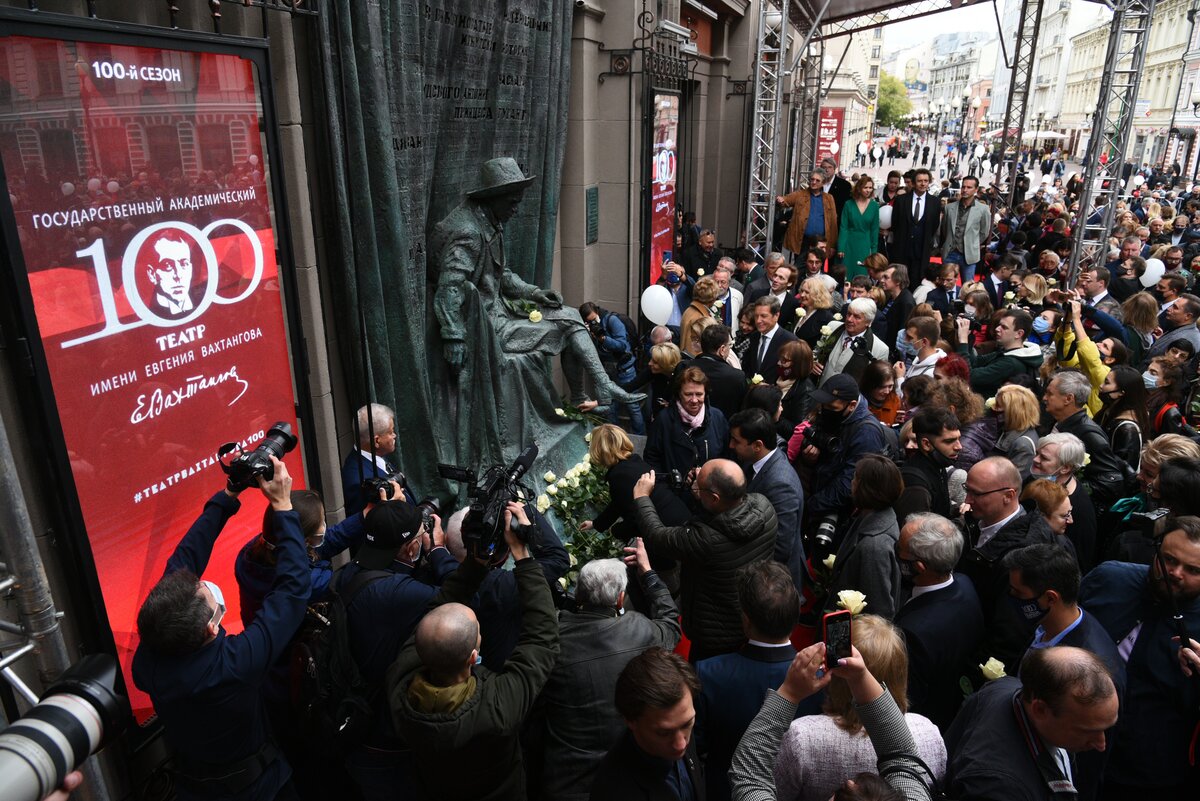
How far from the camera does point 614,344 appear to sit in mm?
7180

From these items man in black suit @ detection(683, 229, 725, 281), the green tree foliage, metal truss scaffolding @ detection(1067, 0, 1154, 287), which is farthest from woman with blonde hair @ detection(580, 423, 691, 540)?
the green tree foliage

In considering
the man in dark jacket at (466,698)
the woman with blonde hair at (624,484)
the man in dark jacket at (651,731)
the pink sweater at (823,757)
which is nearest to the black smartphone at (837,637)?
the pink sweater at (823,757)

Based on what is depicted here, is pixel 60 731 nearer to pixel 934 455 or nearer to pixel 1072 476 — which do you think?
pixel 934 455

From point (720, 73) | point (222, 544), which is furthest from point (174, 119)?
point (720, 73)

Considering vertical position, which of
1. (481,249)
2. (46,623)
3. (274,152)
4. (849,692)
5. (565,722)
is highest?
(274,152)

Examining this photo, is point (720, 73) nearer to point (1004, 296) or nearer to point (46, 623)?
point (1004, 296)

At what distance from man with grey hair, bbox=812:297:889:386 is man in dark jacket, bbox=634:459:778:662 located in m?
2.36

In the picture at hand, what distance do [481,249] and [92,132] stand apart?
2.90 m

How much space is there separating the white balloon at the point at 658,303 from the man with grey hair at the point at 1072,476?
383 centimetres

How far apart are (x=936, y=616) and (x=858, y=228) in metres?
9.61

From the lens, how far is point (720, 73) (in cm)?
1345

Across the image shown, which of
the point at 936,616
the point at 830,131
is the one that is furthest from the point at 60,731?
the point at 830,131

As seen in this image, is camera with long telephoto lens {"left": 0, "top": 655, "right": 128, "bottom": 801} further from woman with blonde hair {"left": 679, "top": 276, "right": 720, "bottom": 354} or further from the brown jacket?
the brown jacket

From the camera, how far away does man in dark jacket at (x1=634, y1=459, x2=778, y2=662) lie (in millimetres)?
3486
